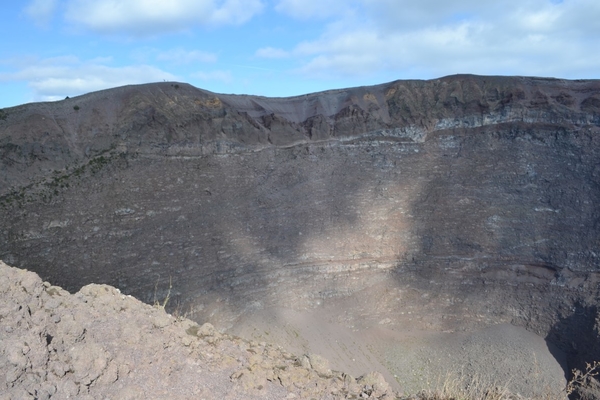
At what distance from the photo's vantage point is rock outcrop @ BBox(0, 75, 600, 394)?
15641 mm

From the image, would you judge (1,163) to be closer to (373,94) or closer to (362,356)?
(362,356)

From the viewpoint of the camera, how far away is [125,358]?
5.21 meters

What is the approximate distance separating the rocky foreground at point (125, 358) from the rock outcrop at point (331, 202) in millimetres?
9580

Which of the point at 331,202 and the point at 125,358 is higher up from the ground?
the point at 125,358

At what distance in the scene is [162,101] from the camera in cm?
1945

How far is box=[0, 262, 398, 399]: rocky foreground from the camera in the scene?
4609mm

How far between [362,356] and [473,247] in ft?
23.2

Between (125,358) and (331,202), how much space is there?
607 inches

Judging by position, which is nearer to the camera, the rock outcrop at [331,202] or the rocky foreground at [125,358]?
the rocky foreground at [125,358]

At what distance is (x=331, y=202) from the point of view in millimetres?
20156

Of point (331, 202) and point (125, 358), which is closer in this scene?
point (125, 358)

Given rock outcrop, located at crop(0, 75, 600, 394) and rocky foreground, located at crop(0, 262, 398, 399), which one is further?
rock outcrop, located at crop(0, 75, 600, 394)

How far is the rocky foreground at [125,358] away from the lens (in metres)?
4.61

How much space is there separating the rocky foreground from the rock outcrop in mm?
9580
